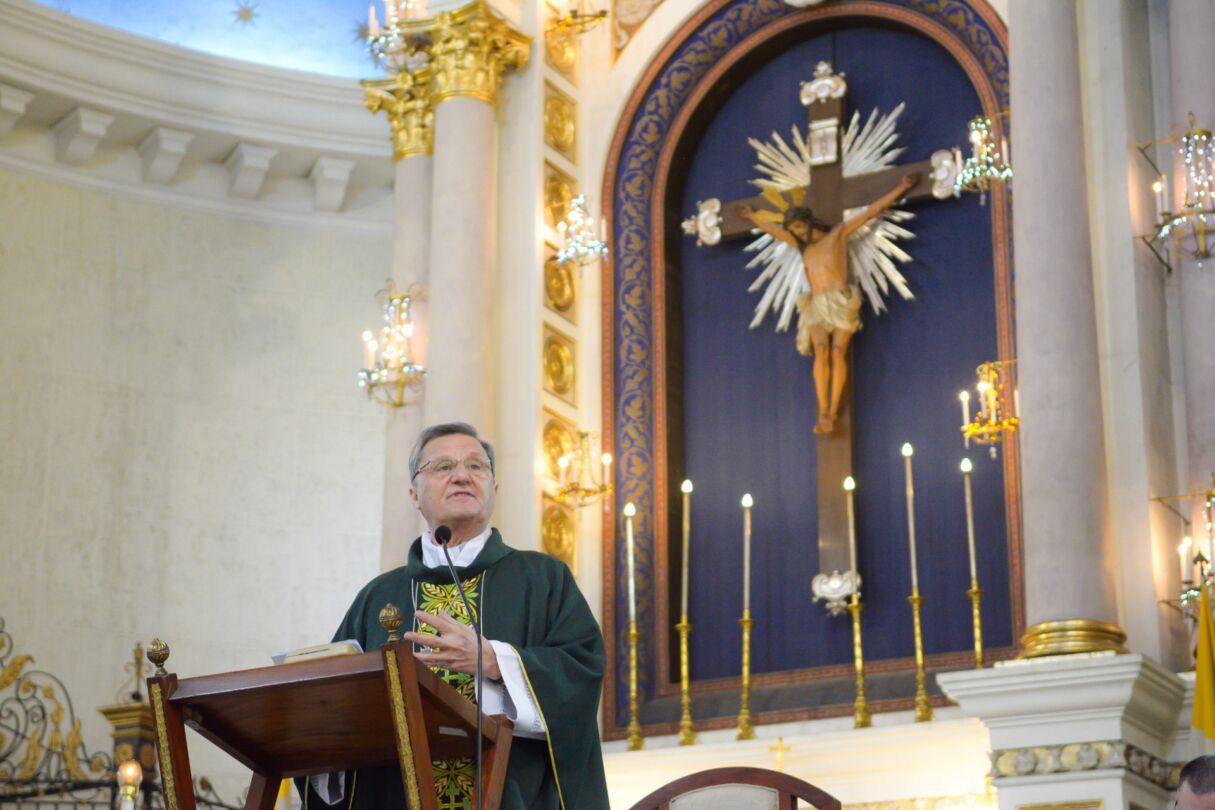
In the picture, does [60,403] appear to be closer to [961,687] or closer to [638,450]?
[638,450]

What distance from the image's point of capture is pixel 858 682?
8227 mm

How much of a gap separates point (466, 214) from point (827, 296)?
70.1 inches

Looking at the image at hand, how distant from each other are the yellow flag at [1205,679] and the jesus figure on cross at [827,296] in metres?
2.26

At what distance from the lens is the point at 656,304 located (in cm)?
955

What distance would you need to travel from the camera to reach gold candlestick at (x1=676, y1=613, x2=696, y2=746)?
8469 millimetres

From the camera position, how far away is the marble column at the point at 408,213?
9.28 m

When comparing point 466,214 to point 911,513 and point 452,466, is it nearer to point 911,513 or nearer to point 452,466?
point 911,513

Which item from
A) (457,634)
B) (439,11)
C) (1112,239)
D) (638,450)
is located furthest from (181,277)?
(457,634)

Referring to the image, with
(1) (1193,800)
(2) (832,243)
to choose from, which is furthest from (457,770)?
(2) (832,243)

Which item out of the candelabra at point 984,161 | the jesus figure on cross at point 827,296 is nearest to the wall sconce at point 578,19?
the jesus figure on cross at point 827,296

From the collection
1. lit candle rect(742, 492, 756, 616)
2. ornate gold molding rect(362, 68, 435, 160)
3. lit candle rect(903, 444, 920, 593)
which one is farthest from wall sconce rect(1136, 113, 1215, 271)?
ornate gold molding rect(362, 68, 435, 160)

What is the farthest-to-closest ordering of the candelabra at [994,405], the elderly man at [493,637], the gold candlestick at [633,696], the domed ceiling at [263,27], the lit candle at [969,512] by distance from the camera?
the domed ceiling at [263,27]
the gold candlestick at [633,696]
the lit candle at [969,512]
the candelabra at [994,405]
the elderly man at [493,637]

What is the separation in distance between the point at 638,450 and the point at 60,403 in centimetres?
330

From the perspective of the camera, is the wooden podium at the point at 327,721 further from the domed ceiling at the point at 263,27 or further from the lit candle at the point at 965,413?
the domed ceiling at the point at 263,27
